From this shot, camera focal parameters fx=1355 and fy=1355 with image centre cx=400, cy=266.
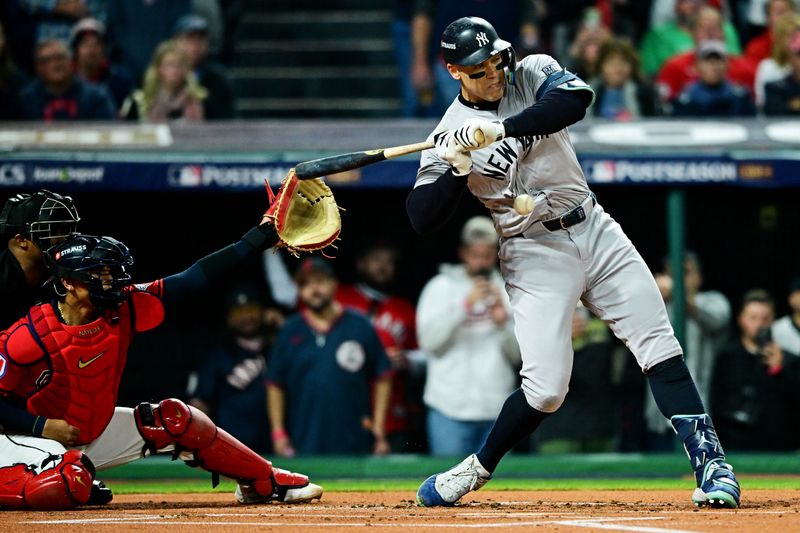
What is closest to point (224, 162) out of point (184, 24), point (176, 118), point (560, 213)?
point (176, 118)

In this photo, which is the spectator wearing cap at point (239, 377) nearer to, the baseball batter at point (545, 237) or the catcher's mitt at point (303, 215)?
the catcher's mitt at point (303, 215)

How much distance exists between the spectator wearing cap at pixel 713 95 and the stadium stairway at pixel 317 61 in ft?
7.08

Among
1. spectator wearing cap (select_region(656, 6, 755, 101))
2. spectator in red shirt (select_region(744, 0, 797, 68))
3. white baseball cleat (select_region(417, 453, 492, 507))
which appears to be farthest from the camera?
spectator in red shirt (select_region(744, 0, 797, 68))

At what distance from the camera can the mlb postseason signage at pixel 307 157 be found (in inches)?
305

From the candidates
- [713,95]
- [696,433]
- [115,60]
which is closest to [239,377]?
[115,60]

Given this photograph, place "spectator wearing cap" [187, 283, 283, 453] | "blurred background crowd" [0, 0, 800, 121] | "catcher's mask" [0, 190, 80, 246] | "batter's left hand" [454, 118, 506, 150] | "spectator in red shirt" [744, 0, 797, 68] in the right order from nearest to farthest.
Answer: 1. "batter's left hand" [454, 118, 506, 150]
2. "catcher's mask" [0, 190, 80, 246]
3. "spectator wearing cap" [187, 283, 283, 453]
4. "blurred background crowd" [0, 0, 800, 121]
5. "spectator in red shirt" [744, 0, 797, 68]

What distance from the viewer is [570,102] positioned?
4.56 metres

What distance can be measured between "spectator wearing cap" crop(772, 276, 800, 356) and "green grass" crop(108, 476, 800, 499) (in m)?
0.96

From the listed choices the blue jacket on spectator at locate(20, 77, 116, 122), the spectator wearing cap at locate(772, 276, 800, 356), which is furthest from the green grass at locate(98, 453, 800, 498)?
the blue jacket on spectator at locate(20, 77, 116, 122)

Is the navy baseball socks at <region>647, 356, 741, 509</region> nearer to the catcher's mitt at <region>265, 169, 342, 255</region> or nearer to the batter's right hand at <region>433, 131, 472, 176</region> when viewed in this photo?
A: the batter's right hand at <region>433, 131, 472, 176</region>

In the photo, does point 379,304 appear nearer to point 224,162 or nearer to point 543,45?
point 224,162

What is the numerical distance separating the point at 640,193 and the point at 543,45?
63.7 inches

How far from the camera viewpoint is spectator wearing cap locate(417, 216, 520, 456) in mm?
7730

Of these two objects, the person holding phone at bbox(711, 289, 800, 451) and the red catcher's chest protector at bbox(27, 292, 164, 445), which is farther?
the person holding phone at bbox(711, 289, 800, 451)
